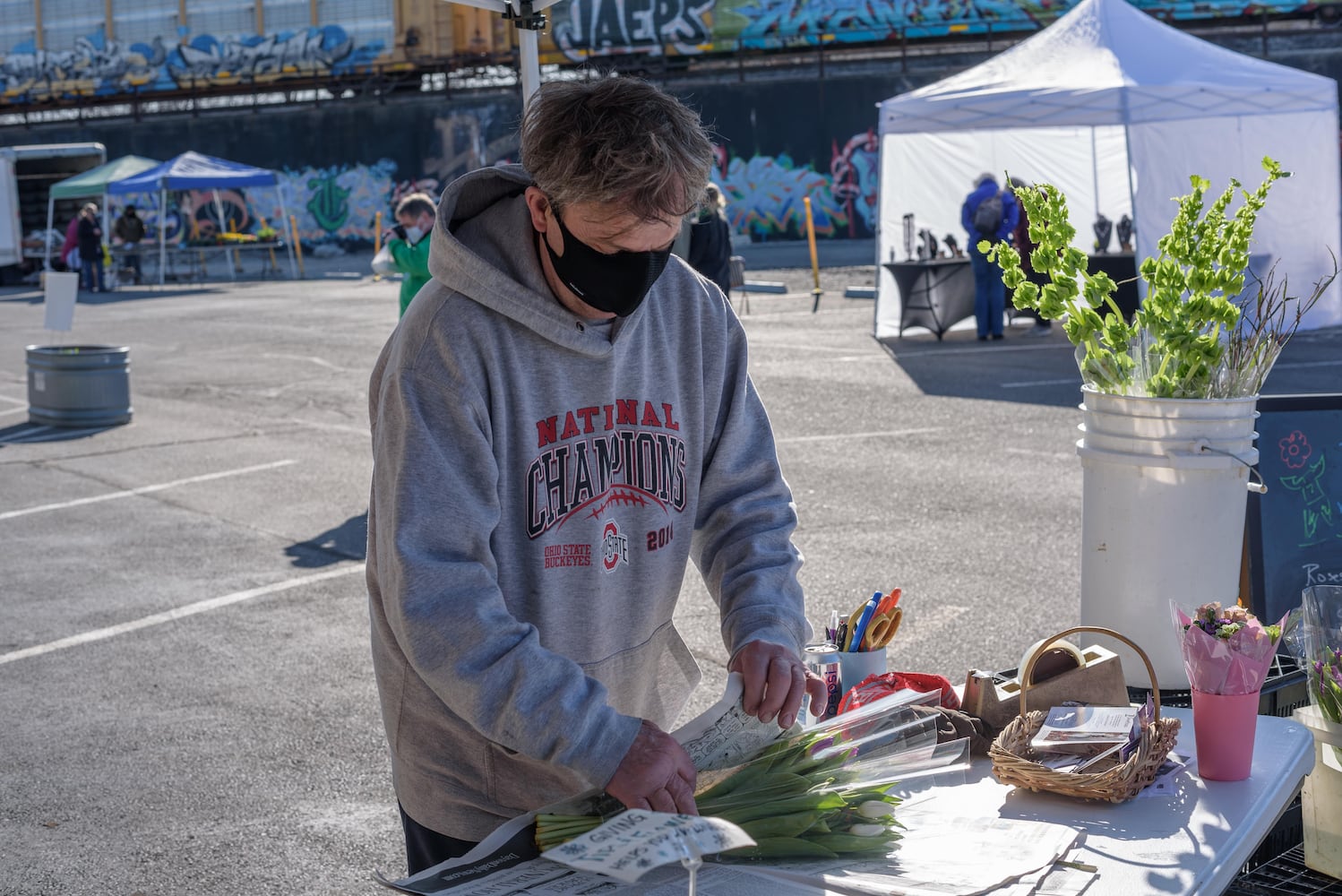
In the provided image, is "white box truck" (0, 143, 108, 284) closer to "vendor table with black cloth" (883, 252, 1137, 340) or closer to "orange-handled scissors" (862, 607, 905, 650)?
"vendor table with black cloth" (883, 252, 1137, 340)

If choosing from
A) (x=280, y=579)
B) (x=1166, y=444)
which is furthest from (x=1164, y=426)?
(x=280, y=579)

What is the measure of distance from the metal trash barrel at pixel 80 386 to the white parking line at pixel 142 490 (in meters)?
2.74

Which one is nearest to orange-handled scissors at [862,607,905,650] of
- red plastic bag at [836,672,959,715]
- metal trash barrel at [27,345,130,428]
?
red plastic bag at [836,672,959,715]

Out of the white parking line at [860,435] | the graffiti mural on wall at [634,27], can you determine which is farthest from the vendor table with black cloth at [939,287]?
the graffiti mural on wall at [634,27]

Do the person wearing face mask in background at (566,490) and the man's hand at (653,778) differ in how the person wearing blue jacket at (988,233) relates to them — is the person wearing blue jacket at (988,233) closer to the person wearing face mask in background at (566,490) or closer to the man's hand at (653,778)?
the person wearing face mask in background at (566,490)

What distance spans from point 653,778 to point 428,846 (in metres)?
0.57

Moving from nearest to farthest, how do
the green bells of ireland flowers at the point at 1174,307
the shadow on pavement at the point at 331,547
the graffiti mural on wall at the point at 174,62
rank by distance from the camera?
1. the green bells of ireland flowers at the point at 1174,307
2. the shadow on pavement at the point at 331,547
3. the graffiti mural on wall at the point at 174,62

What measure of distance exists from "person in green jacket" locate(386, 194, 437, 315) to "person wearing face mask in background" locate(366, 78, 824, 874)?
242 inches

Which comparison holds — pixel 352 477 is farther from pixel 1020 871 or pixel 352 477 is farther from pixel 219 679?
pixel 1020 871

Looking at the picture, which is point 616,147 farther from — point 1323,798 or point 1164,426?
point 1323,798

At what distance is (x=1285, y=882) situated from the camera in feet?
9.06

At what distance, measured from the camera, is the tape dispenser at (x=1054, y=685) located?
256 cm

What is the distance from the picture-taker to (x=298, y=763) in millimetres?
4598

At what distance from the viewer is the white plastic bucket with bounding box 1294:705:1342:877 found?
8.68ft
